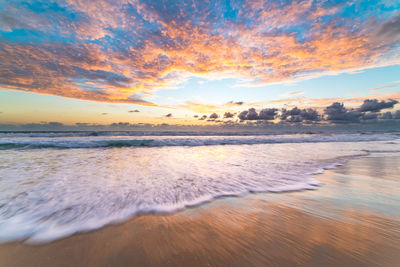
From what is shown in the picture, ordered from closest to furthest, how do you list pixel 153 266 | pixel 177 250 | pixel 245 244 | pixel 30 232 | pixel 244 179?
pixel 153 266 < pixel 177 250 < pixel 245 244 < pixel 30 232 < pixel 244 179

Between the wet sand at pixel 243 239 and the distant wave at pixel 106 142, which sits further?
the distant wave at pixel 106 142

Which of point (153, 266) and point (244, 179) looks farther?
point (244, 179)

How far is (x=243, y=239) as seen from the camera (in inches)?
76.3

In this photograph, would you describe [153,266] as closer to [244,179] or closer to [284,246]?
[284,246]

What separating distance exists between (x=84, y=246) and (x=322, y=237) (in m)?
2.73

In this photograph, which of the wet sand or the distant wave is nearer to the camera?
the wet sand

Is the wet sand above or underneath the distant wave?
above

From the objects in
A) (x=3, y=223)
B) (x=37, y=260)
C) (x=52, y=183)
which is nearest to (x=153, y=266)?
(x=37, y=260)

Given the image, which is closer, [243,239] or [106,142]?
[243,239]

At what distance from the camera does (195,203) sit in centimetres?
299

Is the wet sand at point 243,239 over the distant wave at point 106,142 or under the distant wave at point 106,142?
over

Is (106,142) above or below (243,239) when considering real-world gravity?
below

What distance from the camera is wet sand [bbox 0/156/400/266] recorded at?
1580mm

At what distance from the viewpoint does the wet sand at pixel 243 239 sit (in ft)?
5.18
